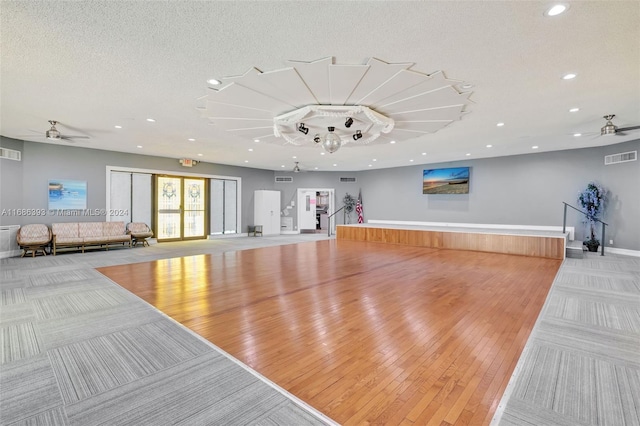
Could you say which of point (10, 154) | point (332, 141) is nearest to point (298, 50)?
point (332, 141)

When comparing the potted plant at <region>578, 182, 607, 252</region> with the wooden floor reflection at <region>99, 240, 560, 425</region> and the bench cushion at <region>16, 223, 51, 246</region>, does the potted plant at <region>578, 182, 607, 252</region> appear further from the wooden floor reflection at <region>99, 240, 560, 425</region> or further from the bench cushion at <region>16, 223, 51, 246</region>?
the bench cushion at <region>16, 223, 51, 246</region>

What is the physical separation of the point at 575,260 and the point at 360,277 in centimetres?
548

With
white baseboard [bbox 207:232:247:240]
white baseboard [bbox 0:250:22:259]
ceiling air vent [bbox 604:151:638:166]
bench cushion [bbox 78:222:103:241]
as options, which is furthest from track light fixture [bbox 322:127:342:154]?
white baseboard [bbox 0:250:22:259]

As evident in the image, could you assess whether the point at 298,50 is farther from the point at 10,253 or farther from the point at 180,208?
the point at 180,208

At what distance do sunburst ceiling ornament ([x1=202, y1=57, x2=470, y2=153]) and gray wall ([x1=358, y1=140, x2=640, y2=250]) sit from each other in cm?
541

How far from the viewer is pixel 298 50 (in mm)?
2990

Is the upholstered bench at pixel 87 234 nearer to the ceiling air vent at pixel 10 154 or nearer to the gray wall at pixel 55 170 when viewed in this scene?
the gray wall at pixel 55 170

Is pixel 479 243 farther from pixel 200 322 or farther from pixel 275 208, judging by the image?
pixel 275 208

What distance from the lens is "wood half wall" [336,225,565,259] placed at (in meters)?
6.99

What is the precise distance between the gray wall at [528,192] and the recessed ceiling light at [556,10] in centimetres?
776

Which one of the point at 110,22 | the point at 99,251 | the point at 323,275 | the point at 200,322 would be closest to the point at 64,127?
the point at 99,251

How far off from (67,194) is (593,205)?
48.7 ft

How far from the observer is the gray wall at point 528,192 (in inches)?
297

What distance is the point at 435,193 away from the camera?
37.2 feet
